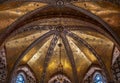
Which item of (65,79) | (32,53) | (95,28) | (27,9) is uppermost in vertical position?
(27,9)

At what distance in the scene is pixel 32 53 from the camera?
2181 cm

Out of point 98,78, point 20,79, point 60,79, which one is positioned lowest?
point 60,79

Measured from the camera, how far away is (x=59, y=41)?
71.6ft

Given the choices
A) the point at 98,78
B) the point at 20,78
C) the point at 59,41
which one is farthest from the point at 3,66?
the point at 98,78

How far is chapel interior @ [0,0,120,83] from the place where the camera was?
60.7ft

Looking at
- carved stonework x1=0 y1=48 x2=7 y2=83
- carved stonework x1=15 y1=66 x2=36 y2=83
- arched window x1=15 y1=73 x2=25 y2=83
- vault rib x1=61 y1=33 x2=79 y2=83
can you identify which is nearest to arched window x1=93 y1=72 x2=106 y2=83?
vault rib x1=61 y1=33 x2=79 y2=83

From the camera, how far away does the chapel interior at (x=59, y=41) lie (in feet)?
60.7

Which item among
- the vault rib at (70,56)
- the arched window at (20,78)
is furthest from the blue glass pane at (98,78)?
the arched window at (20,78)

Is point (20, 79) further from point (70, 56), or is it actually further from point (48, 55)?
point (70, 56)

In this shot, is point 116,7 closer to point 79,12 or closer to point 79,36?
point 79,12

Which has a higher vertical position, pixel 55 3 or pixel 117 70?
pixel 55 3

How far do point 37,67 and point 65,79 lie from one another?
1910mm

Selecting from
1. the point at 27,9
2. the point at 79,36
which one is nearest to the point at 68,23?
the point at 79,36

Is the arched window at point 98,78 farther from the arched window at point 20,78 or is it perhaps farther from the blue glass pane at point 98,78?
the arched window at point 20,78
